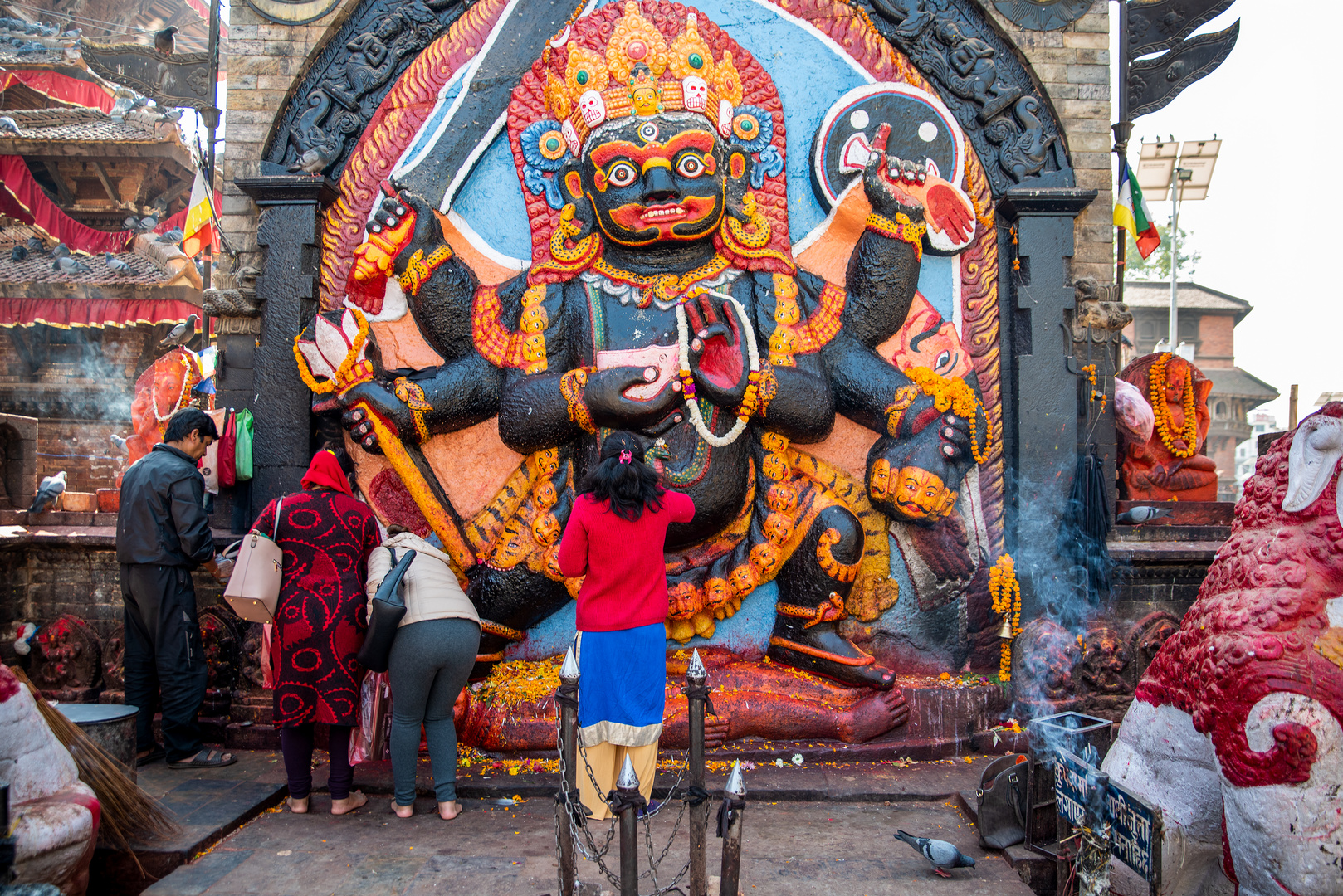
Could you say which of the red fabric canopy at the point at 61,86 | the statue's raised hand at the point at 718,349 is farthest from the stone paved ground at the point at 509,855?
the red fabric canopy at the point at 61,86

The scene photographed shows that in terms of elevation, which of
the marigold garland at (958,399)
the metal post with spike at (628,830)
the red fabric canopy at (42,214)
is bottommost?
the metal post with spike at (628,830)

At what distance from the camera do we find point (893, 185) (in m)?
5.30

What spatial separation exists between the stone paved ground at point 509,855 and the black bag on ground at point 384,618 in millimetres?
834

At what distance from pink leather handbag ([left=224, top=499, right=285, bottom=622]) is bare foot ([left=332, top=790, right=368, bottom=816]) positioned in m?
0.98

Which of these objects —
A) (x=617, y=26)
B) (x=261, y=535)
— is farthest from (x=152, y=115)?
(x=261, y=535)

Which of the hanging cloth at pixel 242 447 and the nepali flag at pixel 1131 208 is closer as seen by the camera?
the hanging cloth at pixel 242 447

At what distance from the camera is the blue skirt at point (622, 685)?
3.51 metres

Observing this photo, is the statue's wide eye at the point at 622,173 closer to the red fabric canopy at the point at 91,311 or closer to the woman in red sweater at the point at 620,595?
the woman in red sweater at the point at 620,595

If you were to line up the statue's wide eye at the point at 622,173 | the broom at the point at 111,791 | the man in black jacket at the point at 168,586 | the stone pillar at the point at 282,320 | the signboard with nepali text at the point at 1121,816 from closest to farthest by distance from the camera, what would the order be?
1. the signboard with nepali text at the point at 1121,816
2. the broom at the point at 111,791
3. the man in black jacket at the point at 168,586
4. the statue's wide eye at the point at 622,173
5. the stone pillar at the point at 282,320

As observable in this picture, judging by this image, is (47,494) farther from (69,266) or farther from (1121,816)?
(69,266)

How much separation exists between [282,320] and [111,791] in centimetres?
301

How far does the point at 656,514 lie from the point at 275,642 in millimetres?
2045

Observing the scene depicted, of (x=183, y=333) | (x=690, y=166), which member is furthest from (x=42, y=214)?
(x=690, y=166)

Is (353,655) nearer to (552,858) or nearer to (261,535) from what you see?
(261,535)
